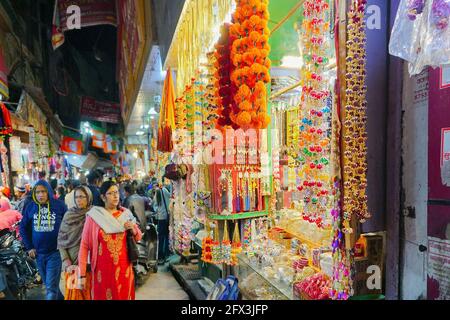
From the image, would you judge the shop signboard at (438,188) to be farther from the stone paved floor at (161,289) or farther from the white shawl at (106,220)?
the stone paved floor at (161,289)

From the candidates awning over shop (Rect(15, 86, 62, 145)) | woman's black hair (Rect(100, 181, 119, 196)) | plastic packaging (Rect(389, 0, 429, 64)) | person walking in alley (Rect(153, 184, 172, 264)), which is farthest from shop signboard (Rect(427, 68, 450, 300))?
awning over shop (Rect(15, 86, 62, 145))

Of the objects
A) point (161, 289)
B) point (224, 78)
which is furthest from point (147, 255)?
point (224, 78)

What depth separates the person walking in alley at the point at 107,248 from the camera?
10.1 feet

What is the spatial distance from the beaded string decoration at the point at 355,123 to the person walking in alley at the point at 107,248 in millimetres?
2304

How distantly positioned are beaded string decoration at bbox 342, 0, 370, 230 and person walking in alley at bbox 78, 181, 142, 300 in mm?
2304

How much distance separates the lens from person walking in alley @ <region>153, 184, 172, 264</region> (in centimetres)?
610

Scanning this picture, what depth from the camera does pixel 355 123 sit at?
5.08 feet

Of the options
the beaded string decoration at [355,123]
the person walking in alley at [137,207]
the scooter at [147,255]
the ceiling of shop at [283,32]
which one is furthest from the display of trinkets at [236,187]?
the scooter at [147,255]

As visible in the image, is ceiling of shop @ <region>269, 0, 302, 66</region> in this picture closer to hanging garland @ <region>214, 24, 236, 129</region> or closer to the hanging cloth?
hanging garland @ <region>214, 24, 236, 129</region>

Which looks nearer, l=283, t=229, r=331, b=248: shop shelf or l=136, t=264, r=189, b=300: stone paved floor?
l=283, t=229, r=331, b=248: shop shelf

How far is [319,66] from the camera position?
6.77 feet

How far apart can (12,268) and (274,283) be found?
3465 millimetres

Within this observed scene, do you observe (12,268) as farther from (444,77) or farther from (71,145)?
(71,145)

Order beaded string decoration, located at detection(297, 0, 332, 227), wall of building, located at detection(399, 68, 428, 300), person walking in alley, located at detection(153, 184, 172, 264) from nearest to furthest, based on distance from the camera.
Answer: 1. wall of building, located at detection(399, 68, 428, 300)
2. beaded string decoration, located at detection(297, 0, 332, 227)
3. person walking in alley, located at detection(153, 184, 172, 264)
